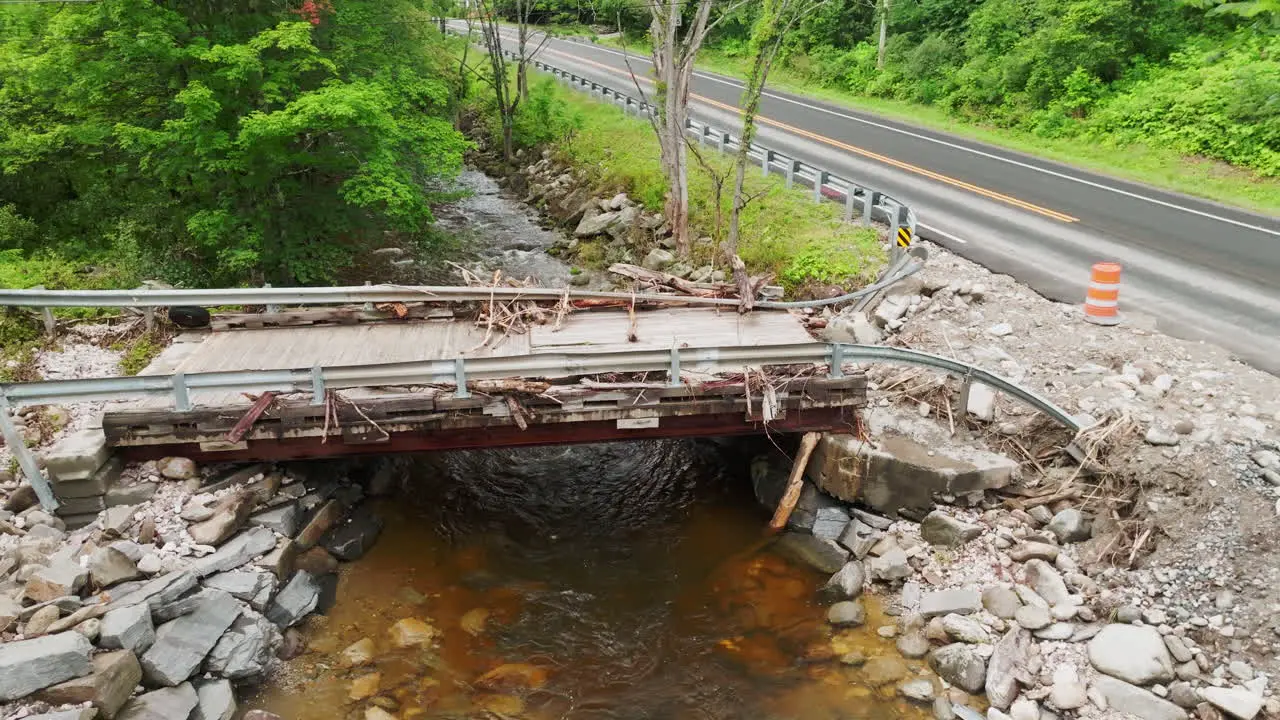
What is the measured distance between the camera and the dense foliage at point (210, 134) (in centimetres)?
1366

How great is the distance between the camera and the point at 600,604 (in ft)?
32.9

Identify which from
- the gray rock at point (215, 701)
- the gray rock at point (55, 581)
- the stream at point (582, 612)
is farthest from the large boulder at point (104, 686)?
the stream at point (582, 612)

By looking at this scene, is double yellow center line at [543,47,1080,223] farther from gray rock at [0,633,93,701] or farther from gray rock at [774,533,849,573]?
gray rock at [0,633,93,701]

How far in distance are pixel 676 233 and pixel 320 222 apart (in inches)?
301

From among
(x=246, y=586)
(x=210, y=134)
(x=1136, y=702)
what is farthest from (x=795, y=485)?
(x=210, y=134)

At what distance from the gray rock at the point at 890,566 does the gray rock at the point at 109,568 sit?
8278mm

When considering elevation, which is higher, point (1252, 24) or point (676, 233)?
point (1252, 24)

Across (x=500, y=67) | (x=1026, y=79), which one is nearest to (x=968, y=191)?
(x=1026, y=79)

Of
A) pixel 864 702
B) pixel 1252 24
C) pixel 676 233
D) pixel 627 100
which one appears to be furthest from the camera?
pixel 627 100

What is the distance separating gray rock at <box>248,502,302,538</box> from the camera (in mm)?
9898

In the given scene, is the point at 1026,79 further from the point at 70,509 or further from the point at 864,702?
the point at 70,509

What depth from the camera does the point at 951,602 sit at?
9234 millimetres

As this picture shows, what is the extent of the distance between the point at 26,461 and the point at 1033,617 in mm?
11083

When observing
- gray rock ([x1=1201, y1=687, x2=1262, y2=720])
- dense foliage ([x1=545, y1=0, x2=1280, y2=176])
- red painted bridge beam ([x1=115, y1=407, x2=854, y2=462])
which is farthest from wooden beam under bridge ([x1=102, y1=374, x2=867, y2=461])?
dense foliage ([x1=545, y1=0, x2=1280, y2=176])
